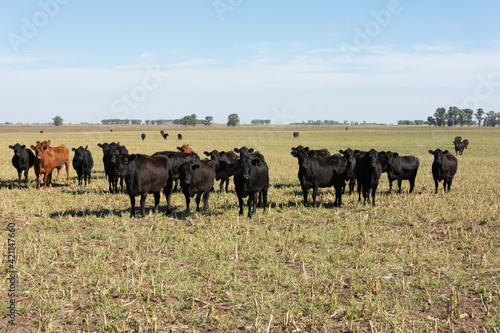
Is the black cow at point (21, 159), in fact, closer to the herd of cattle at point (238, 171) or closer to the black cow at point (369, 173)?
the herd of cattle at point (238, 171)

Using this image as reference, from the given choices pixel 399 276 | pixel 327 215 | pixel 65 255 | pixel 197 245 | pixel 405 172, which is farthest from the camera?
pixel 405 172

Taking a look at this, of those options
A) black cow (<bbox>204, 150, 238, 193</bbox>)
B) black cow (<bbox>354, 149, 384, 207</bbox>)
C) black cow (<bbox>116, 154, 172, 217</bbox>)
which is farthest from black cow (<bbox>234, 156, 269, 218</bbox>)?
black cow (<bbox>354, 149, 384, 207</bbox>)

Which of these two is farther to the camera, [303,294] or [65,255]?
[65,255]

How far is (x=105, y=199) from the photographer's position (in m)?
13.8

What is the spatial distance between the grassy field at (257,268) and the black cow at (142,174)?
28.6 inches

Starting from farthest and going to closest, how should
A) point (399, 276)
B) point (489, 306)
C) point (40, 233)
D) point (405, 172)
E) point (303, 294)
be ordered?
point (405, 172), point (40, 233), point (399, 276), point (303, 294), point (489, 306)

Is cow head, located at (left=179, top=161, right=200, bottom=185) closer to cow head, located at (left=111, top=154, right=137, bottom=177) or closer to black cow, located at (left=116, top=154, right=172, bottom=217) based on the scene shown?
black cow, located at (left=116, top=154, right=172, bottom=217)

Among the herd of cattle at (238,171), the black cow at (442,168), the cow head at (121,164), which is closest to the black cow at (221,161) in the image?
the herd of cattle at (238,171)

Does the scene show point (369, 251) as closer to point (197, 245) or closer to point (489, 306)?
point (489, 306)

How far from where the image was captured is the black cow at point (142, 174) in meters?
10.8

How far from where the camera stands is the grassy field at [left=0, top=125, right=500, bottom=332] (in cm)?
550

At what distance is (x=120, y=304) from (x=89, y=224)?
5.16 meters

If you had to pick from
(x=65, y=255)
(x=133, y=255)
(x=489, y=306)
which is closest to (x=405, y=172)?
(x=489, y=306)

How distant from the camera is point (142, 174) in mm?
11180
